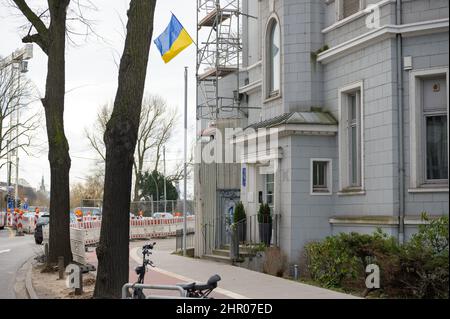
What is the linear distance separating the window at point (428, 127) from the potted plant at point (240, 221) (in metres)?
6.46

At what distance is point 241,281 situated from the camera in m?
15.7

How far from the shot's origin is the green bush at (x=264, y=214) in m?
19.0

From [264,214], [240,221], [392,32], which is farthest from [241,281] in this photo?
[392,32]

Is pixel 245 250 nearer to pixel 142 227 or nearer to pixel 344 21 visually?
Result: pixel 344 21

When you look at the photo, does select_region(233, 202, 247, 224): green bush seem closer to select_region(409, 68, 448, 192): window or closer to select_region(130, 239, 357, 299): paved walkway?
select_region(130, 239, 357, 299): paved walkway

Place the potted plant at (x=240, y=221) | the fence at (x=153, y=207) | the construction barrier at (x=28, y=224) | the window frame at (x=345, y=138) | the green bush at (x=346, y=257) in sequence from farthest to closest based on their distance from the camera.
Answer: the fence at (x=153, y=207) → the construction barrier at (x=28, y=224) → the potted plant at (x=240, y=221) → the window frame at (x=345, y=138) → the green bush at (x=346, y=257)

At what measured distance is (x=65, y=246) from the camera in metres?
18.8

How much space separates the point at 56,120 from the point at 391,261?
33.0 ft

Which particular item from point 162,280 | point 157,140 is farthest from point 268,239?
point 157,140

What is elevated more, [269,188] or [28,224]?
[269,188]

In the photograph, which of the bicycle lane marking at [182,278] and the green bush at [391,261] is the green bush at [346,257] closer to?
the green bush at [391,261]

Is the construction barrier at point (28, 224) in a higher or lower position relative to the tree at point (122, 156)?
lower

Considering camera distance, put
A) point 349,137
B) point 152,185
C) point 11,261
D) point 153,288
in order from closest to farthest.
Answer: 1. point 153,288
2. point 349,137
3. point 11,261
4. point 152,185

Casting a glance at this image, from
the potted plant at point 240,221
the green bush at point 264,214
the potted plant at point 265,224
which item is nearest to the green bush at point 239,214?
the potted plant at point 240,221
